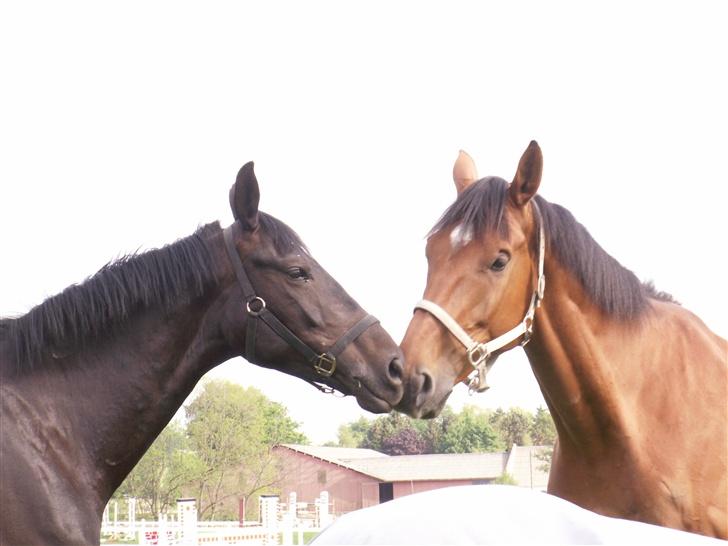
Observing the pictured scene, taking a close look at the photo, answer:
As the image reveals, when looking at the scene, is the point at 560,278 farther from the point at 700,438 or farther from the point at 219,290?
the point at 219,290

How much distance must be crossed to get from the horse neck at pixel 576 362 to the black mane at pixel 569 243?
2.5 inches

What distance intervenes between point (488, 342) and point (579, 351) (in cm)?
49

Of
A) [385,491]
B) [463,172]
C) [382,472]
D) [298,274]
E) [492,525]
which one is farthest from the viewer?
[382,472]

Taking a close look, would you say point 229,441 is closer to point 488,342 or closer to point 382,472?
point 382,472

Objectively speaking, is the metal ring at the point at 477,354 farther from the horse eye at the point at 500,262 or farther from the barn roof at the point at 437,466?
the barn roof at the point at 437,466

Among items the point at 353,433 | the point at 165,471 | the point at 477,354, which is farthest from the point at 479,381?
the point at 353,433

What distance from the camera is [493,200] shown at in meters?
4.50

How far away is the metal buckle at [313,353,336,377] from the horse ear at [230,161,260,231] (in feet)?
2.69

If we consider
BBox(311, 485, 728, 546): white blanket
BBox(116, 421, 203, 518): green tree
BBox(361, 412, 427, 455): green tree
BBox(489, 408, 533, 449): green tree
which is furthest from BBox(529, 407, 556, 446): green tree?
BBox(311, 485, 728, 546): white blanket

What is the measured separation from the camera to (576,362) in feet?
14.5

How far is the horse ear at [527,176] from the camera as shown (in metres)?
4.54

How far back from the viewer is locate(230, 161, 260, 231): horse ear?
464cm

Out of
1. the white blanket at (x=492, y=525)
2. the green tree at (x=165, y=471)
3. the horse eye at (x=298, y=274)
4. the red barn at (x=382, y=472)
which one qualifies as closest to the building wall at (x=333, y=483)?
the red barn at (x=382, y=472)

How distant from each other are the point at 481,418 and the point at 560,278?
66426mm
